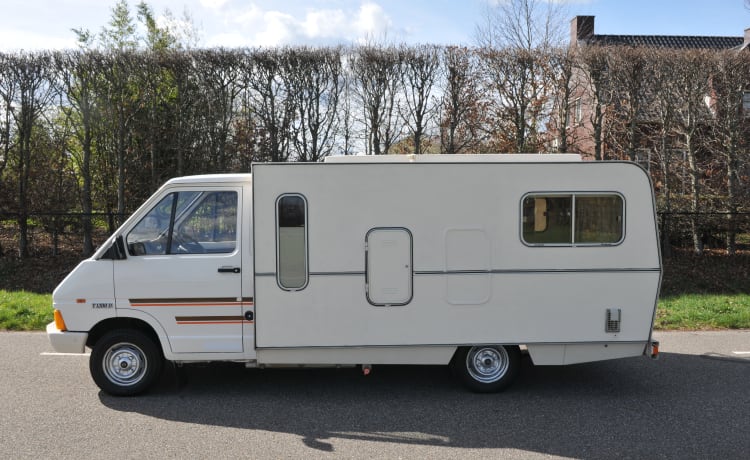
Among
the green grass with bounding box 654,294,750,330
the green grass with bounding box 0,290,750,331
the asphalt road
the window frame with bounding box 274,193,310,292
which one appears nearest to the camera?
the asphalt road

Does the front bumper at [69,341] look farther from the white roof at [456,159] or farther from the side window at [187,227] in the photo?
the white roof at [456,159]

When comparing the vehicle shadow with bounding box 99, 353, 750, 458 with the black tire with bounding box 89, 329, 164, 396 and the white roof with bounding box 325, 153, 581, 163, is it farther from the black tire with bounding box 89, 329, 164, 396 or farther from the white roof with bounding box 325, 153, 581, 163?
the white roof with bounding box 325, 153, 581, 163

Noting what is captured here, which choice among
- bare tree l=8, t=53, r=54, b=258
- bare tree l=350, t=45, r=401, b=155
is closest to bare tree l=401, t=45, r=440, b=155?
bare tree l=350, t=45, r=401, b=155

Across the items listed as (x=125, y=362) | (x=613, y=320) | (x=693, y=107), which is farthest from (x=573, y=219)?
(x=693, y=107)

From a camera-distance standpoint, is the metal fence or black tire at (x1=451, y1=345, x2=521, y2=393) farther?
the metal fence

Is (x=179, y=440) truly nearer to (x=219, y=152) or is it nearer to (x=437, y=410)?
(x=437, y=410)

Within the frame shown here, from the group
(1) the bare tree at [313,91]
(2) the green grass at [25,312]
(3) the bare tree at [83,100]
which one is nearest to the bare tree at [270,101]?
(1) the bare tree at [313,91]

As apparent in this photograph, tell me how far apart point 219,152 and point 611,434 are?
35.6ft

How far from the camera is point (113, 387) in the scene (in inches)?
237

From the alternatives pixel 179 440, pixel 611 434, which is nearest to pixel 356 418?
pixel 179 440

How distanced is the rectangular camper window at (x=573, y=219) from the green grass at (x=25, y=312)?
7.51 metres

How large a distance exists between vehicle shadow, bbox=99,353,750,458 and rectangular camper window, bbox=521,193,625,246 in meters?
1.59

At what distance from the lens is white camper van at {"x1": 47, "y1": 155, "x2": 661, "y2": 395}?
5.80 m

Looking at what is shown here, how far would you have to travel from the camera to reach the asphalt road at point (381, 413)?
482 cm
